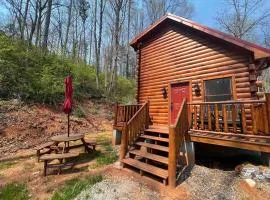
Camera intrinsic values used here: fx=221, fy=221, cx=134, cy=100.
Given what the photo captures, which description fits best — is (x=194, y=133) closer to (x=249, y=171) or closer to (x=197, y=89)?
(x=249, y=171)

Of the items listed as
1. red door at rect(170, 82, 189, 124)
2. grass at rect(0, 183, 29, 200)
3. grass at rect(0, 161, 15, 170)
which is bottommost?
grass at rect(0, 183, 29, 200)

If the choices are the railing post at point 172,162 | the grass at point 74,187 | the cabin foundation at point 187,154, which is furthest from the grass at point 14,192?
the cabin foundation at point 187,154

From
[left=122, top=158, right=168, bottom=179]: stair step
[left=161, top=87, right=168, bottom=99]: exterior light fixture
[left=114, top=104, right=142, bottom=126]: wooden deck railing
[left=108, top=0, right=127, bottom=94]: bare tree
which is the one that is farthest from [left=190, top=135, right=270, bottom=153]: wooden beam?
[left=108, top=0, right=127, bottom=94]: bare tree

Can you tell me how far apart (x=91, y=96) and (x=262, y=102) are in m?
14.1

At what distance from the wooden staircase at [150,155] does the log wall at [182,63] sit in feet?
6.91

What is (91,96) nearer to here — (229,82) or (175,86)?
(175,86)

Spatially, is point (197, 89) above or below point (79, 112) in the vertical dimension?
above

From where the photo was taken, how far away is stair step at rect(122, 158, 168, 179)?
5902mm

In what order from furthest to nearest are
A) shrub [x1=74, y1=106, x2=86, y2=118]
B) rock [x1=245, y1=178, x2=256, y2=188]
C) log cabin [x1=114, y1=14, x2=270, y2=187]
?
shrub [x1=74, y1=106, x2=86, y2=118] < log cabin [x1=114, y1=14, x2=270, y2=187] < rock [x1=245, y1=178, x2=256, y2=188]

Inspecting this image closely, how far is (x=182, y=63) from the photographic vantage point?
31.9 ft

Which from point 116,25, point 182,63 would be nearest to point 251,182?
point 182,63

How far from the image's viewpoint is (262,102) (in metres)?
5.82

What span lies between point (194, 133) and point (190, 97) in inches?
89.2

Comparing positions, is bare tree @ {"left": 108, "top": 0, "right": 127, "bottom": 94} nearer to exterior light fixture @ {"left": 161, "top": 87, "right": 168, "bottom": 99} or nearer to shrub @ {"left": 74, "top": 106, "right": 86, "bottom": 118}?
shrub @ {"left": 74, "top": 106, "right": 86, "bottom": 118}
